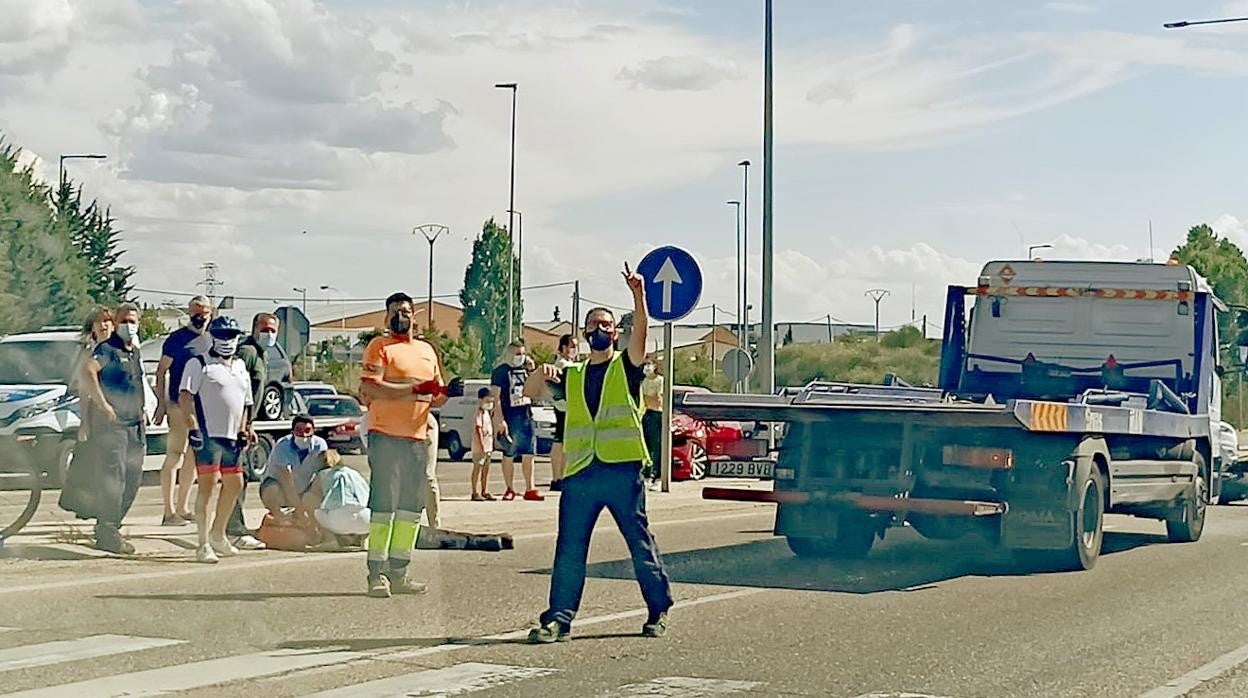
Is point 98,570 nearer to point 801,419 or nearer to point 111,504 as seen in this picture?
point 111,504

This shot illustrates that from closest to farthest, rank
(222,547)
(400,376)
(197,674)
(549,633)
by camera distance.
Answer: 1. (197,674)
2. (549,633)
3. (400,376)
4. (222,547)

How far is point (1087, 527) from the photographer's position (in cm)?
1367

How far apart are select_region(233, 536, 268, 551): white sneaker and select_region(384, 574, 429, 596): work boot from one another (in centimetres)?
277

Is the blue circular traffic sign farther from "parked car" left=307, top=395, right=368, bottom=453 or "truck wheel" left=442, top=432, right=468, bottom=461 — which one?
"truck wheel" left=442, top=432, right=468, bottom=461

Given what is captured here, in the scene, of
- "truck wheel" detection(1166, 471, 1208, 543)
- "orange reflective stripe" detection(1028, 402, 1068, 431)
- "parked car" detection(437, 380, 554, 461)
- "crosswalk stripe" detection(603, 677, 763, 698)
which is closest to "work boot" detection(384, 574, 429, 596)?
"crosswalk stripe" detection(603, 677, 763, 698)

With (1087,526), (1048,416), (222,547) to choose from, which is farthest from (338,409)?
(1048,416)

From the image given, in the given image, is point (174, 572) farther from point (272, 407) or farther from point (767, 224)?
point (767, 224)

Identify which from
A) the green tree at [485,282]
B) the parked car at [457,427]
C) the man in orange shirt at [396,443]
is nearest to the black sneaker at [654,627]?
the man in orange shirt at [396,443]

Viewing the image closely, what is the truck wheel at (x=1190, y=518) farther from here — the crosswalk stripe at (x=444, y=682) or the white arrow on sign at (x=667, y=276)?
the crosswalk stripe at (x=444, y=682)

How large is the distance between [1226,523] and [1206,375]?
12.7ft

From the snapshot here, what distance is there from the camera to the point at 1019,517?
43.2 ft

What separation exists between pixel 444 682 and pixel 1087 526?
714 centimetres

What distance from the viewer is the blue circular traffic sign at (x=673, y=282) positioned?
17.8 meters

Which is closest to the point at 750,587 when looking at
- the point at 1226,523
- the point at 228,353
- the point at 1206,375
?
the point at 228,353
